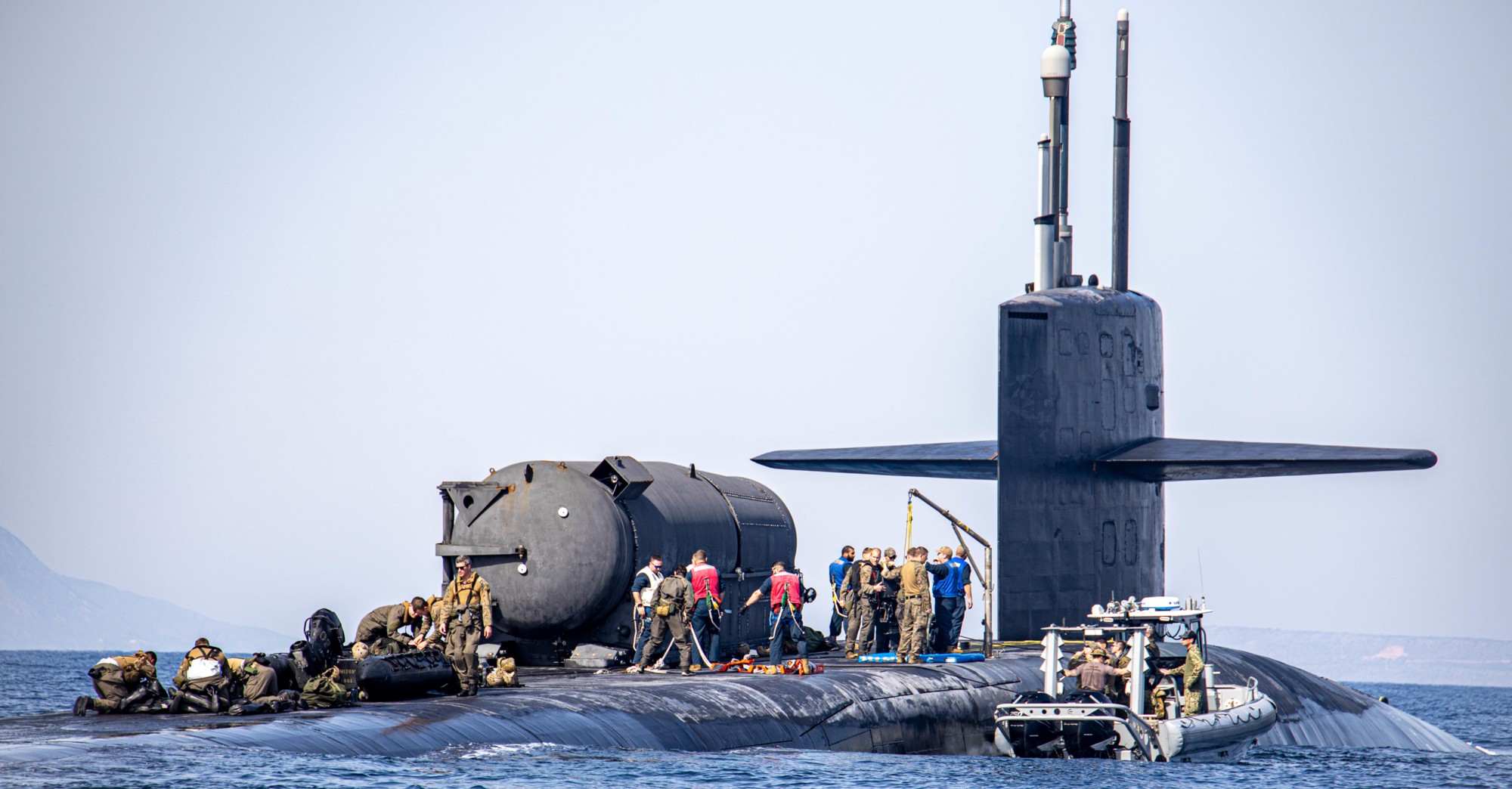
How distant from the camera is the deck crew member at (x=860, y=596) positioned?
846 inches

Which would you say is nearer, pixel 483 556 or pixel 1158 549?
pixel 483 556

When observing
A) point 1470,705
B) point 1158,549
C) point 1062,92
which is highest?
point 1062,92

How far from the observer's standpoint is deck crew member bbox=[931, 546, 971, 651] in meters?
21.6

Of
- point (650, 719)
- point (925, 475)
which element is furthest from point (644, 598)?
point (925, 475)

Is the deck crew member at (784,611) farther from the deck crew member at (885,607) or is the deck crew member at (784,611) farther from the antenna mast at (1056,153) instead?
the antenna mast at (1056,153)

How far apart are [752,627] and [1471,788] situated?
961 cm

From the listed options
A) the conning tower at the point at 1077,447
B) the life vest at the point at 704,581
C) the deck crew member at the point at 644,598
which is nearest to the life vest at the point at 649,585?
the deck crew member at the point at 644,598

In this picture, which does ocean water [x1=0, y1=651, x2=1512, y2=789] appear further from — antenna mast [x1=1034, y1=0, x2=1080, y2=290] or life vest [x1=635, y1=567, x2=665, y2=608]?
antenna mast [x1=1034, y1=0, x2=1080, y2=290]

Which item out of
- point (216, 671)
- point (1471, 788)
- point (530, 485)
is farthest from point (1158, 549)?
point (216, 671)

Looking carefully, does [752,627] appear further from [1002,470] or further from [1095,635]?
[1095,635]

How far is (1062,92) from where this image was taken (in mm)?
24328

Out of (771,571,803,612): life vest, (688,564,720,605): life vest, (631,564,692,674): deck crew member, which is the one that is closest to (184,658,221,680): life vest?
(631,564,692,674): deck crew member

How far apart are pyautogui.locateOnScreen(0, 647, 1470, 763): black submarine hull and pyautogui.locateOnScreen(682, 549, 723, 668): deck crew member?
80 cm

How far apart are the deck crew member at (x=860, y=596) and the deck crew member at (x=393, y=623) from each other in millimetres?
6085
